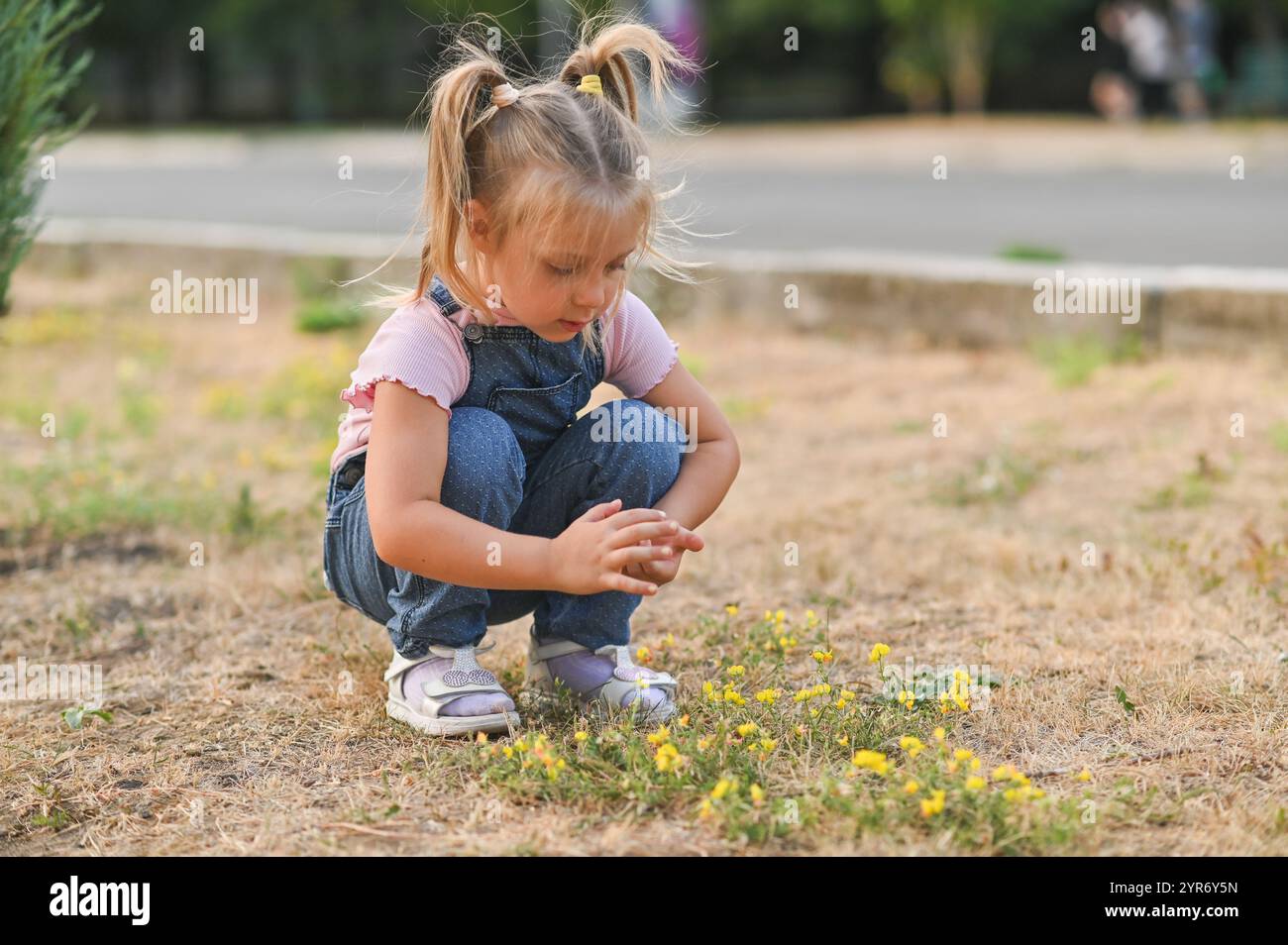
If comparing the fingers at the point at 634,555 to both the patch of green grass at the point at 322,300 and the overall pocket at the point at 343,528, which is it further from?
the patch of green grass at the point at 322,300

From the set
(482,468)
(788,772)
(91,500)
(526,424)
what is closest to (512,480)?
(482,468)

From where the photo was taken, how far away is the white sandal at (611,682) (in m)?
2.75

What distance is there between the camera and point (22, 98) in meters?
3.66

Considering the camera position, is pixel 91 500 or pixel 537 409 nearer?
pixel 537 409

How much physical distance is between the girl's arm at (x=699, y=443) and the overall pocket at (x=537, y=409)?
15 centimetres

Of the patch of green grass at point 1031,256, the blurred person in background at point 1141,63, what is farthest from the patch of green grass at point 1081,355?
the blurred person in background at point 1141,63

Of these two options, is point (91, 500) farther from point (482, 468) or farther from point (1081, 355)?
point (1081, 355)

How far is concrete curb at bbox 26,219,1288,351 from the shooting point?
214 inches

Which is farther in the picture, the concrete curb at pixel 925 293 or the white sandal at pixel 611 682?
the concrete curb at pixel 925 293

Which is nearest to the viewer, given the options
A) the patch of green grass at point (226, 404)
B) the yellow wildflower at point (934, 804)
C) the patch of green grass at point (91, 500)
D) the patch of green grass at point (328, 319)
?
the yellow wildflower at point (934, 804)

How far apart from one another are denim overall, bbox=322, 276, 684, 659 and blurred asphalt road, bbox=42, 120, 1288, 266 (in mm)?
466

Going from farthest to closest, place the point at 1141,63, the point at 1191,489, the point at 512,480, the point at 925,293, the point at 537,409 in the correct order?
the point at 1141,63 → the point at 925,293 → the point at 1191,489 → the point at 537,409 → the point at 512,480

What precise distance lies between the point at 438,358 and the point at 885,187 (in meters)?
11.5
